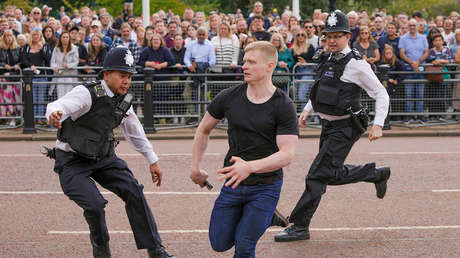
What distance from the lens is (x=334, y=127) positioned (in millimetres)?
7223

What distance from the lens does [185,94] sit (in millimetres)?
15023

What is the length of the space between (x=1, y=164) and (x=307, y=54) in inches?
259

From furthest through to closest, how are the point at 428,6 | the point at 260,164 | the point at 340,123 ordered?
the point at 428,6
the point at 340,123
the point at 260,164

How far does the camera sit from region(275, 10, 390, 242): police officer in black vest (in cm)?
710

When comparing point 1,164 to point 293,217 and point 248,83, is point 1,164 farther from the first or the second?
point 248,83

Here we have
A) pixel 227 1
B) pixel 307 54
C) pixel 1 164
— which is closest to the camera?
pixel 1 164

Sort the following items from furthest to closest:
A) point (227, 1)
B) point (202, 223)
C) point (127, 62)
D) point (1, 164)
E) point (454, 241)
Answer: point (227, 1) < point (1, 164) < point (202, 223) < point (454, 241) < point (127, 62)

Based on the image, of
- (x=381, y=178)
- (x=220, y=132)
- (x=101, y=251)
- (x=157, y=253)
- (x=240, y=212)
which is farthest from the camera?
(x=220, y=132)

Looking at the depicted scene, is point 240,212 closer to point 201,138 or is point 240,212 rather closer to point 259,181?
point 259,181

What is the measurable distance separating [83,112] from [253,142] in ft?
4.61

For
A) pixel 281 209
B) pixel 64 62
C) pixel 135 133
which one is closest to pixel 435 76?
pixel 64 62

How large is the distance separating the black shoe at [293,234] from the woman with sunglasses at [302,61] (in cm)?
797

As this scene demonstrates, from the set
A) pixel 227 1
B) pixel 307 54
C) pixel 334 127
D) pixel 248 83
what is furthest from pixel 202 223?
pixel 227 1

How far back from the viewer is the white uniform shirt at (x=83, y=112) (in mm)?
5629
